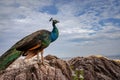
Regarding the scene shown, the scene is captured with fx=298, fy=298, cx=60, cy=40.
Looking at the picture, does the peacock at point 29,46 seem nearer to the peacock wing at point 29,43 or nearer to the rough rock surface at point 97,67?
the peacock wing at point 29,43

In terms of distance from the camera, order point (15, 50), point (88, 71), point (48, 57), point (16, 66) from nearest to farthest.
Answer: point (15, 50), point (16, 66), point (48, 57), point (88, 71)

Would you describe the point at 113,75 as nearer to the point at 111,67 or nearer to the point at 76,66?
the point at 111,67

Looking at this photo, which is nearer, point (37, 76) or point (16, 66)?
point (37, 76)

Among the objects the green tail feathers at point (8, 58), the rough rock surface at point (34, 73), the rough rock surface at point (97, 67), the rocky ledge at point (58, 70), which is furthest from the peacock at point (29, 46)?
the rough rock surface at point (97, 67)

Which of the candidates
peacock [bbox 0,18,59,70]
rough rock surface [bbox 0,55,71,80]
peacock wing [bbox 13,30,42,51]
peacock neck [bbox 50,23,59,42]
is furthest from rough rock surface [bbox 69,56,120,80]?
peacock wing [bbox 13,30,42,51]

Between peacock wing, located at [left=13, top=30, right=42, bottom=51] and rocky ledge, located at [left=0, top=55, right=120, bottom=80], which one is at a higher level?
peacock wing, located at [left=13, top=30, right=42, bottom=51]

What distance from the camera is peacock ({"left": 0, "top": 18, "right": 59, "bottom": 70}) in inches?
635

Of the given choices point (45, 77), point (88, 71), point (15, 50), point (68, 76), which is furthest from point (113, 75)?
point (15, 50)

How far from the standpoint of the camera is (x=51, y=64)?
61.8ft

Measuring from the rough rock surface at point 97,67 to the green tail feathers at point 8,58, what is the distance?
8.12 m

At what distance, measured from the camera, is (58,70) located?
699 inches

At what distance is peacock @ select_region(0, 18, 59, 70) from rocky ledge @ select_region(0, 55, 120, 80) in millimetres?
792

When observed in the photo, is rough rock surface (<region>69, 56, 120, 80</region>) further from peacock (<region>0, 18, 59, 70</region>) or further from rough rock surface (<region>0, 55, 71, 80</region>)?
peacock (<region>0, 18, 59, 70</region>)

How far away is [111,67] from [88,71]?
7.45 feet
